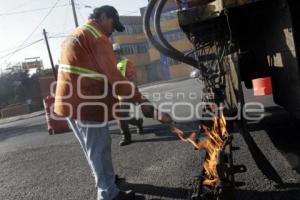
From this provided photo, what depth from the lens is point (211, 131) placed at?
153 inches

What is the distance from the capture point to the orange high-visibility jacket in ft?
11.9

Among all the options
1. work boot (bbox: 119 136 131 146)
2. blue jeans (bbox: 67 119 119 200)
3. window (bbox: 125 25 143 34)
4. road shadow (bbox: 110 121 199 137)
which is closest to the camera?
blue jeans (bbox: 67 119 119 200)

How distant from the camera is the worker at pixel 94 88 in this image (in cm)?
363

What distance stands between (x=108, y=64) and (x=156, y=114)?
0.64 meters

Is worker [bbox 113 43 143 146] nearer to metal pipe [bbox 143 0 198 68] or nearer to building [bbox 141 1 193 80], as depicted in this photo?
metal pipe [bbox 143 0 198 68]

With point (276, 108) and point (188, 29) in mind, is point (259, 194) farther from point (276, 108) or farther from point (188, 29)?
point (276, 108)

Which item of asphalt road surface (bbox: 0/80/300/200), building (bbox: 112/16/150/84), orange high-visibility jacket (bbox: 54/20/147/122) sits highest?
building (bbox: 112/16/150/84)

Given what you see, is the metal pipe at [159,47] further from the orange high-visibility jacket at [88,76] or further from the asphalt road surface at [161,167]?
the orange high-visibility jacket at [88,76]

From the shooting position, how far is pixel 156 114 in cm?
341

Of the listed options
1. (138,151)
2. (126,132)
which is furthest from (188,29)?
(126,132)

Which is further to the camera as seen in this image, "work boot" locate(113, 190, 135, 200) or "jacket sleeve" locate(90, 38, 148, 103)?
"work boot" locate(113, 190, 135, 200)

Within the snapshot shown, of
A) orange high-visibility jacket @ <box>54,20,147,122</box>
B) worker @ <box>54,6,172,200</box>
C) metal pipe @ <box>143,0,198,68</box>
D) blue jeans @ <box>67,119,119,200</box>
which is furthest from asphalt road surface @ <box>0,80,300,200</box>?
metal pipe @ <box>143,0,198,68</box>

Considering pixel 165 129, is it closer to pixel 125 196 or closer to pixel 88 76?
pixel 125 196

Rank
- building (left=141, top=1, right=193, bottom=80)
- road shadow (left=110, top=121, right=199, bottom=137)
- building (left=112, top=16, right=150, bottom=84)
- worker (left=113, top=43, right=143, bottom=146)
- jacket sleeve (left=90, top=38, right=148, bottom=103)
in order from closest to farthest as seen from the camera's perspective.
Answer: jacket sleeve (left=90, top=38, right=148, bottom=103) → worker (left=113, top=43, right=143, bottom=146) → road shadow (left=110, top=121, right=199, bottom=137) → building (left=141, top=1, right=193, bottom=80) → building (left=112, top=16, right=150, bottom=84)
